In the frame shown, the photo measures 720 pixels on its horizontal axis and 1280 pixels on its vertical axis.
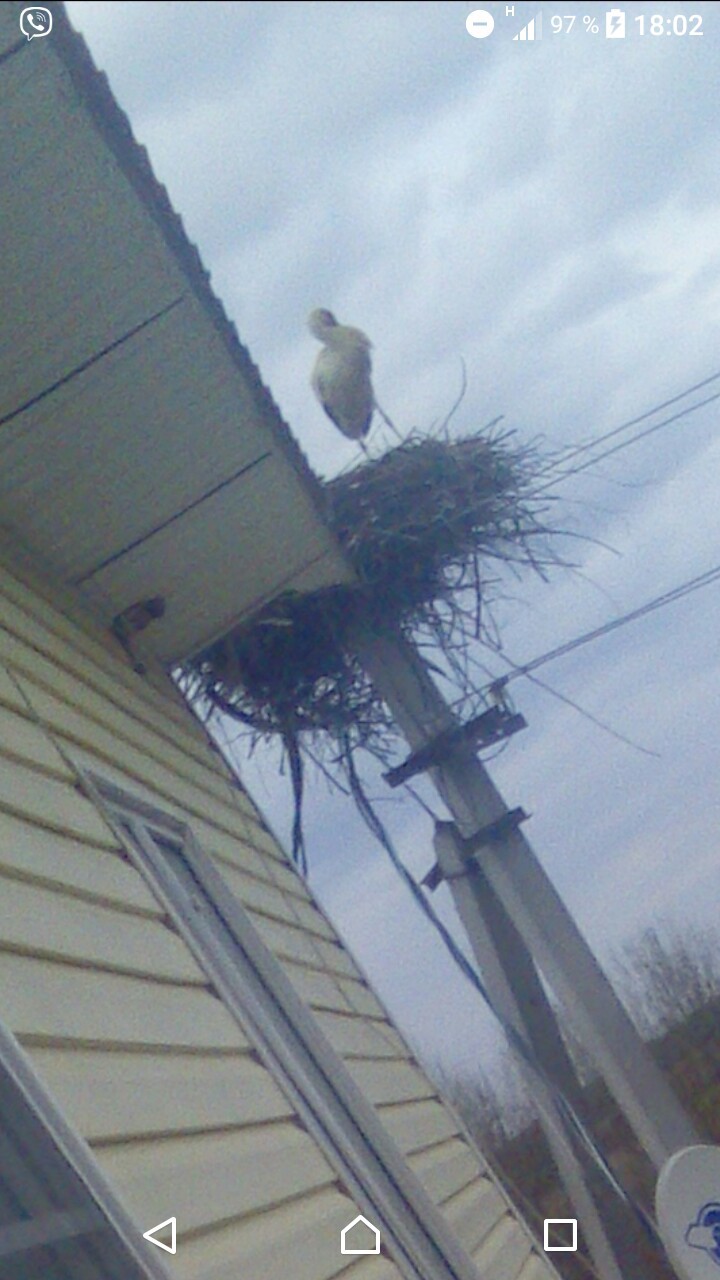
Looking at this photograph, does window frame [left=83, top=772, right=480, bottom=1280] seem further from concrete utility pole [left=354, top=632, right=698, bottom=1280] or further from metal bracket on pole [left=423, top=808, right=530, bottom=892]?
metal bracket on pole [left=423, top=808, right=530, bottom=892]

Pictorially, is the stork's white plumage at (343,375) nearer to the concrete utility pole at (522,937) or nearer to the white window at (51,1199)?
the concrete utility pole at (522,937)

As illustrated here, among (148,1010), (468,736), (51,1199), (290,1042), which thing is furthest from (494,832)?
(51,1199)

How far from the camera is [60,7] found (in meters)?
2.72

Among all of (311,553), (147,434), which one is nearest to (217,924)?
(147,434)

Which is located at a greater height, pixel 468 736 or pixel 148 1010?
pixel 468 736

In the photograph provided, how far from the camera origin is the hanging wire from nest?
21.4 ft

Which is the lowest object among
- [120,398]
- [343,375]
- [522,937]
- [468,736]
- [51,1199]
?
[51,1199]

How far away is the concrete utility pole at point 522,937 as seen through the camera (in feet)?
19.3

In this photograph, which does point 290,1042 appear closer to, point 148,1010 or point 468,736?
point 148,1010

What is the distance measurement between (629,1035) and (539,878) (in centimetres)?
68

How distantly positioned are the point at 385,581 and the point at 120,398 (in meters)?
2.83

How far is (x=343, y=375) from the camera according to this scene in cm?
793

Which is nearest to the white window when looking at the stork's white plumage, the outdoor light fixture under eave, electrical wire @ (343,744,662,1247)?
the outdoor light fixture under eave

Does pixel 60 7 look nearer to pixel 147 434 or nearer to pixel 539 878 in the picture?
pixel 147 434
